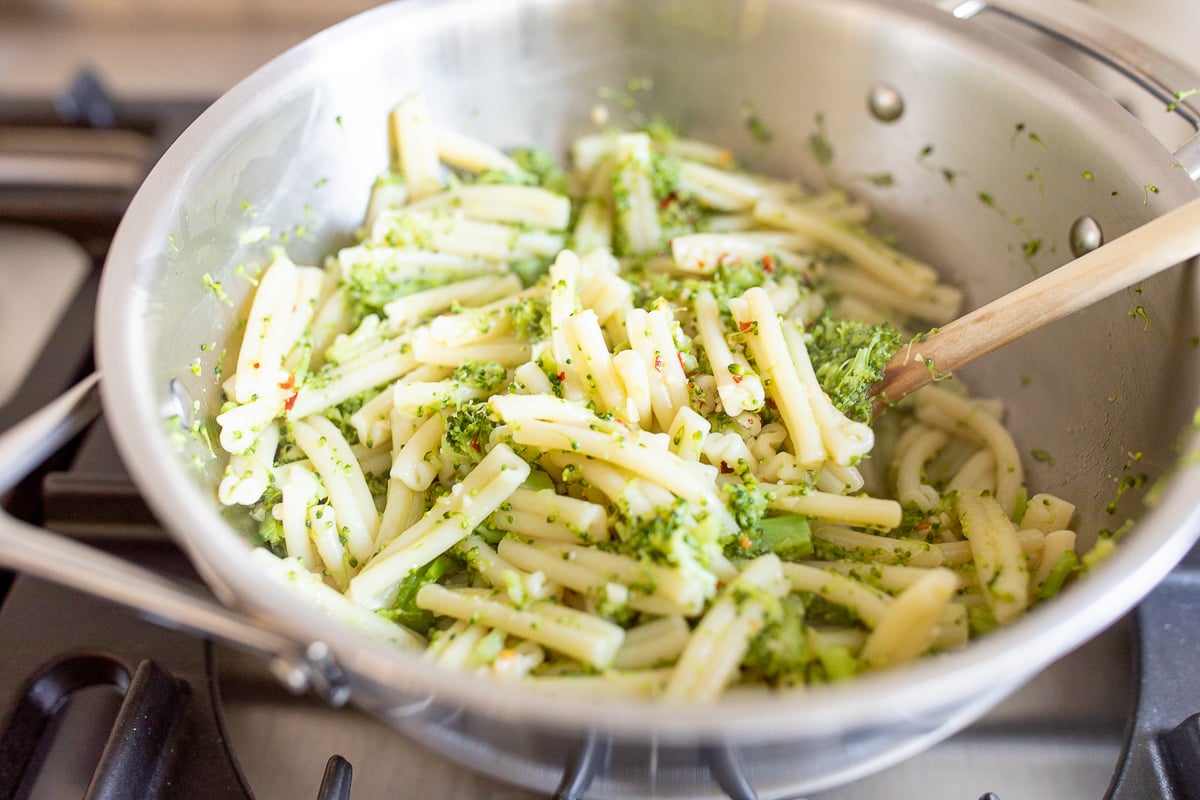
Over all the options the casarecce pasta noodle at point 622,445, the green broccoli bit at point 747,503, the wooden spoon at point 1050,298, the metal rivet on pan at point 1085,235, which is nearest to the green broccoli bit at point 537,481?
the casarecce pasta noodle at point 622,445

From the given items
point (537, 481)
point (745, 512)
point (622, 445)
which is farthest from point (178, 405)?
point (745, 512)

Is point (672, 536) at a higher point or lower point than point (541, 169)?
lower

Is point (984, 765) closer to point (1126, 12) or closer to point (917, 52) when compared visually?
point (917, 52)

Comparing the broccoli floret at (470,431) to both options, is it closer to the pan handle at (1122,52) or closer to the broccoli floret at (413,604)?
the broccoli floret at (413,604)

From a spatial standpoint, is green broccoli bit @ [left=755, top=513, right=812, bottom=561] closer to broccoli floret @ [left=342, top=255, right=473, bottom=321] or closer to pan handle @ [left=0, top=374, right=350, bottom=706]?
pan handle @ [left=0, top=374, right=350, bottom=706]

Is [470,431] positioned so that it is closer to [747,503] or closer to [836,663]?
[747,503]

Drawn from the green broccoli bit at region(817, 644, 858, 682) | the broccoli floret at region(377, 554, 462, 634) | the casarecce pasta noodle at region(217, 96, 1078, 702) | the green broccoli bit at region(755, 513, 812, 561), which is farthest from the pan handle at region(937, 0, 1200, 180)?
the broccoli floret at region(377, 554, 462, 634)
